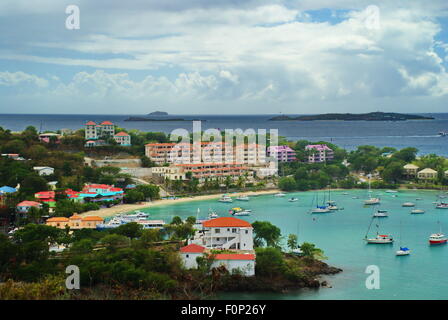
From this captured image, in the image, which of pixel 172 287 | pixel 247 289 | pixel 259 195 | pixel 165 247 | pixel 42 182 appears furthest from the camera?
pixel 259 195

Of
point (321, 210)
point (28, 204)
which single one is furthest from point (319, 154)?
point (28, 204)

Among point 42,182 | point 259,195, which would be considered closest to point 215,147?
point 259,195

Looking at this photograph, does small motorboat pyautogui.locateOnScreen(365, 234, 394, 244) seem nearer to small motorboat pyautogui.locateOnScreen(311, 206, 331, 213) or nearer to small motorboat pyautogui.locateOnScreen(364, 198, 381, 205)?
small motorboat pyautogui.locateOnScreen(311, 206, 331, 213)

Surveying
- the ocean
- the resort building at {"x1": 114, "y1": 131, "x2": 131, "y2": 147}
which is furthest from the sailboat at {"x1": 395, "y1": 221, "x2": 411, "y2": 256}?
the ocean

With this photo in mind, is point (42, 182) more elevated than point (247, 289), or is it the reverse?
point (42, 182)

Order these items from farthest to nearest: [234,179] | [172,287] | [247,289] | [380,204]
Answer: [234,179]
[380,204]
[247,289]
[172,287]

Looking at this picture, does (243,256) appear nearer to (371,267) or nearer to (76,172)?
(371,267)
